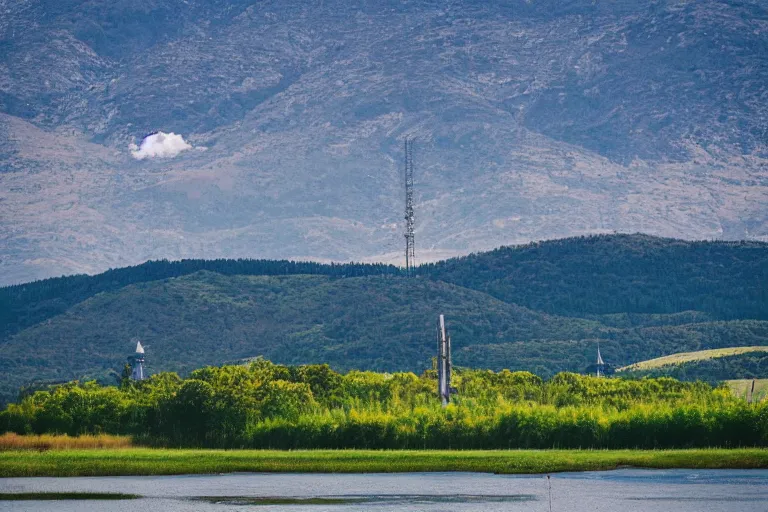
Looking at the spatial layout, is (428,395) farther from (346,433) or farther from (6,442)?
(6,442)

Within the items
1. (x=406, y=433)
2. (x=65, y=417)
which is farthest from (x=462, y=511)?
(x=65, y=417)

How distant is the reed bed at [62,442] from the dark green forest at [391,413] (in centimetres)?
189

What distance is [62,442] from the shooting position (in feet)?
351

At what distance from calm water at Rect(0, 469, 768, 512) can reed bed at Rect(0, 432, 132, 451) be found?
1522cm

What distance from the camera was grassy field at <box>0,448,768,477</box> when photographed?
88938 mm

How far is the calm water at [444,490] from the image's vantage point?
239 feet

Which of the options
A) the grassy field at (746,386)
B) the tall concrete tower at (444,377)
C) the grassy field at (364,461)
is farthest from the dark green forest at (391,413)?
the grassy field at (746,386)

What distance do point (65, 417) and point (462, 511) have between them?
48.5 m

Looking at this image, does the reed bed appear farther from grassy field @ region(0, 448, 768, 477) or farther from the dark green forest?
grassy field @ region(0, 448, 768, 477)

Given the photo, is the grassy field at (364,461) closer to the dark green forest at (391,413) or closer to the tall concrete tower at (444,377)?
the dark green forest at (391,413)

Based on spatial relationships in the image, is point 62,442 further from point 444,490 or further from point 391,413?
point 444,490

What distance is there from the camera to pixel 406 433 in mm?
100750

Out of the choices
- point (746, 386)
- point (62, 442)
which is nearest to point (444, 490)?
point (62, 442)

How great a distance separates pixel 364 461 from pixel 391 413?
14.5 meters
